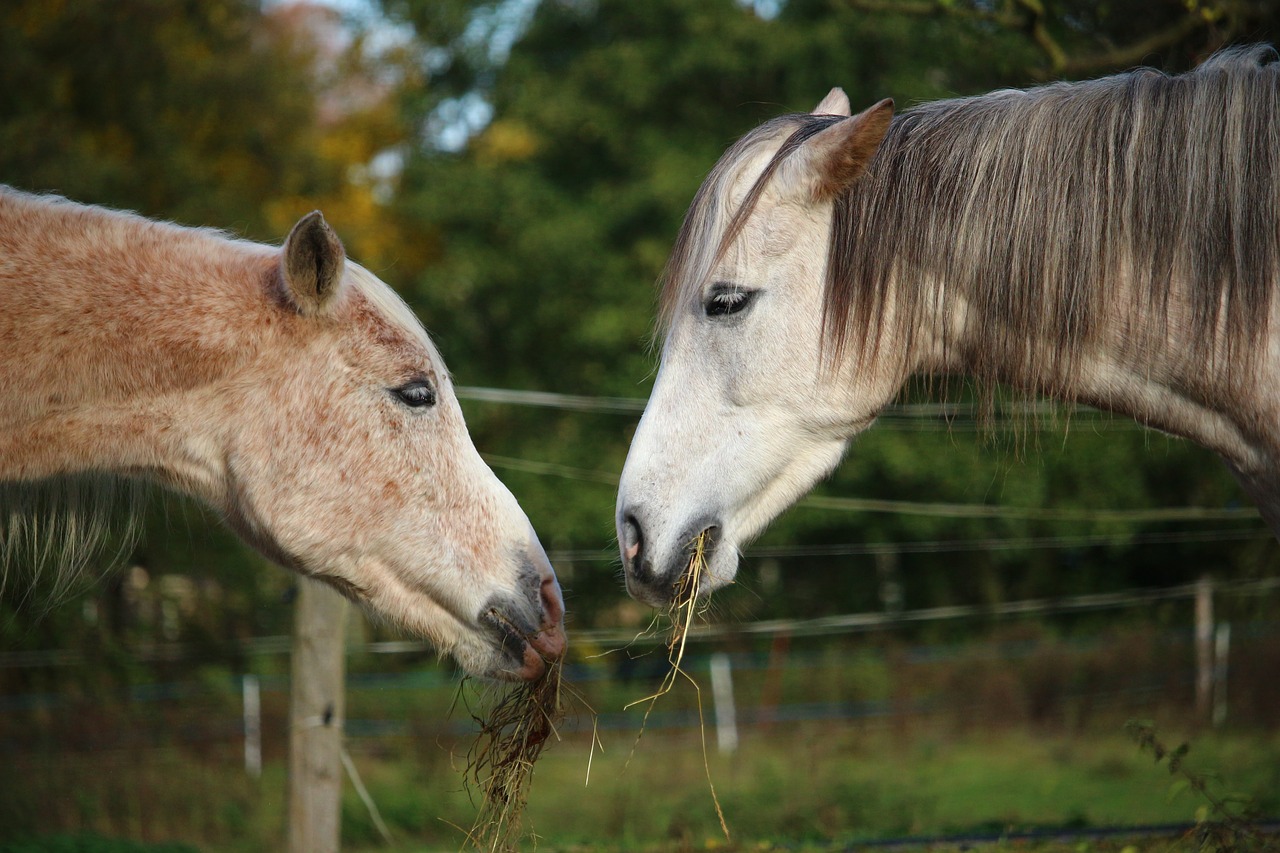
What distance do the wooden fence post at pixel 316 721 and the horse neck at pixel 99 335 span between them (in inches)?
71.5

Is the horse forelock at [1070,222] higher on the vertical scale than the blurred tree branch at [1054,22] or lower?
lower

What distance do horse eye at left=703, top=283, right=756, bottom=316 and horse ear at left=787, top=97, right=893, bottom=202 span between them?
293mm

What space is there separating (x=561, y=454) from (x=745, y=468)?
9.42 meters

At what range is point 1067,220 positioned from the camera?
7.64 feet

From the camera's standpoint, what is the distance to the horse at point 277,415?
95.6 inches

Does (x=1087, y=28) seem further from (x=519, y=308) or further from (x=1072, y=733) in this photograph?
(x=519, y=308)

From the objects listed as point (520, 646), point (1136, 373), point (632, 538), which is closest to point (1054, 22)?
point (1136, 373)

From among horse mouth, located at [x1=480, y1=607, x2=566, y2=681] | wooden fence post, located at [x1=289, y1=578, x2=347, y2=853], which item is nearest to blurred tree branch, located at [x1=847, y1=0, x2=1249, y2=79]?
horse mouth, located at [x1=480, y1=607, x2=566, y2=681]

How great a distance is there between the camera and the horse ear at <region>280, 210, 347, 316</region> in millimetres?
2393

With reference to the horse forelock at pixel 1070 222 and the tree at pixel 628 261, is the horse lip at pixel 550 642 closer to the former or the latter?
the horse forelock at pixel 1070 222

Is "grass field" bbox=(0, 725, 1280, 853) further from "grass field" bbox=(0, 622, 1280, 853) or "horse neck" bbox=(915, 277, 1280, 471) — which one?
"horse neck" bbox=(915, 277, 1280, 471)

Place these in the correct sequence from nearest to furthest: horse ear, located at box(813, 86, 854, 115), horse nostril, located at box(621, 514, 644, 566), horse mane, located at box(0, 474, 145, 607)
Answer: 1. horse nostril, located at box(621, 514, 644, 566)
2. horse mane, located at box(0, 474, 145, 607)
3. horse ear, located at box(813, 86, 854, 115)

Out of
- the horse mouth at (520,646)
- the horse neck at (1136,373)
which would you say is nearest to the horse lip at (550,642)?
the horse mouth at (520,646)

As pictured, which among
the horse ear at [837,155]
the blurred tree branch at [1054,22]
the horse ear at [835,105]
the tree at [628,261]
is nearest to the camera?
the horse ear at [837,155]
